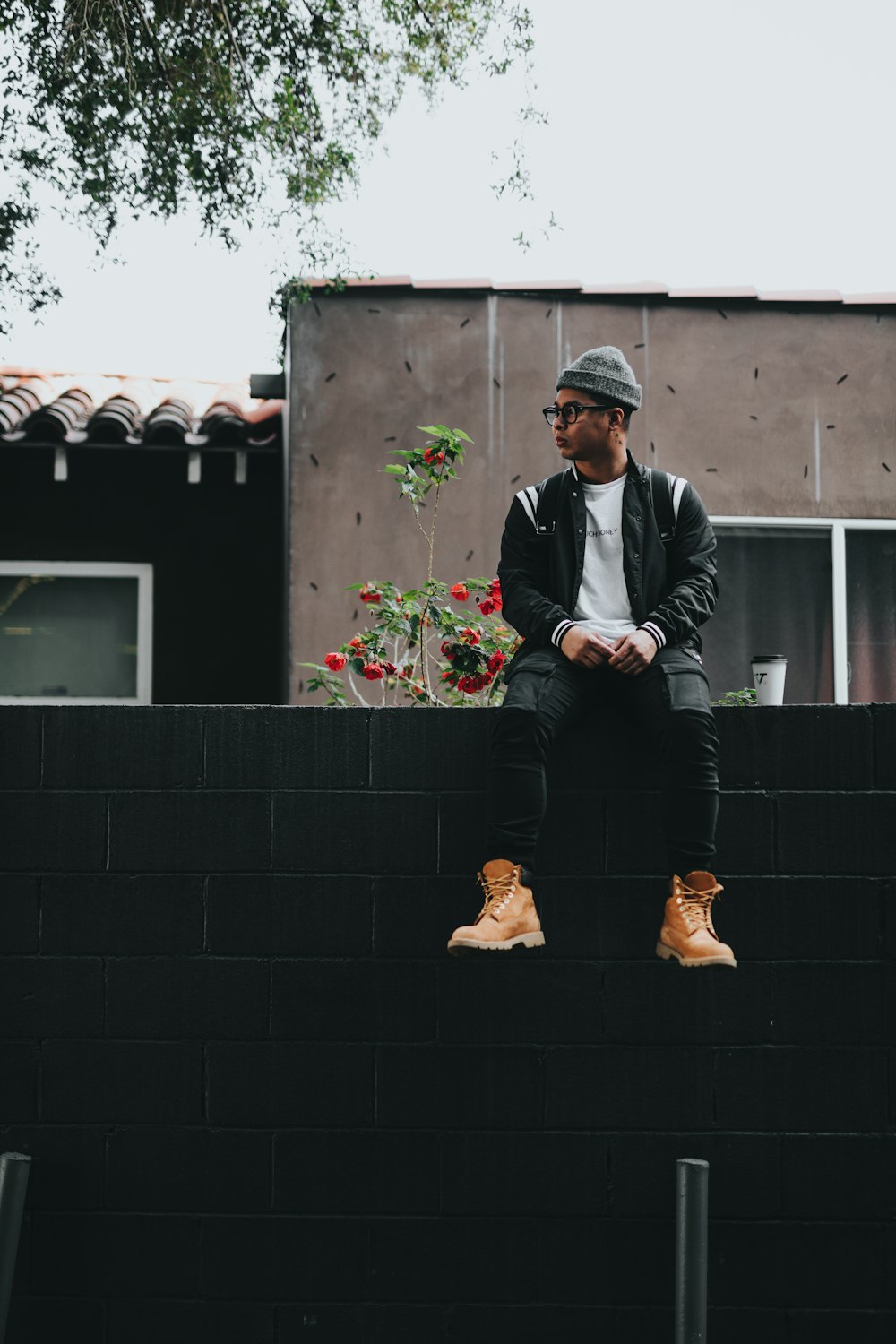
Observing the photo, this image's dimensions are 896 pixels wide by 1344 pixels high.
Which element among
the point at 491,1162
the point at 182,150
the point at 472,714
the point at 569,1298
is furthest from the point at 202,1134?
the point at 182,150

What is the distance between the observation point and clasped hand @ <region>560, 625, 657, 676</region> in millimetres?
3283

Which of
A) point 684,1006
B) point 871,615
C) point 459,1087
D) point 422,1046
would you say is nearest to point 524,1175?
point 459,1087

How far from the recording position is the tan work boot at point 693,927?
3150 millimetres

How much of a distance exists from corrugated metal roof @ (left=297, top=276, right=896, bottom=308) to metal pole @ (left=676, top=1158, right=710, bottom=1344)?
15.2 ft

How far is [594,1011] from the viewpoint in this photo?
3473 mm

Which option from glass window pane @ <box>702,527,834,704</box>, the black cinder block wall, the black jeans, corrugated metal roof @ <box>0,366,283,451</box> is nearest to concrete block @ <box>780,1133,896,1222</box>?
the black cinder block wall

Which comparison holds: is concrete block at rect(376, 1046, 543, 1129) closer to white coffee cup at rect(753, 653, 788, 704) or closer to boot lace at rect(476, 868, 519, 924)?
boot lace at rect(476, 868, 519, 924)

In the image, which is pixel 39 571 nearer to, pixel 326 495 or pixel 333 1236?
pixel 326 495

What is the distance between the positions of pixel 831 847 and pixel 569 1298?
1346 millimetres

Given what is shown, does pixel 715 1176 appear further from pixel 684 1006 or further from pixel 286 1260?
pixel 286 1260

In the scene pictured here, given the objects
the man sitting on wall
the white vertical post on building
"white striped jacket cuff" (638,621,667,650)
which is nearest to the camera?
the man sitting on wall

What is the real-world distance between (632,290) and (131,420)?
269 cm

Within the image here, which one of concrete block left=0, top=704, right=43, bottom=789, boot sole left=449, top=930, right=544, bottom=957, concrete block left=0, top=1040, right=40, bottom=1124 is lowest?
concrete block left=0, top=1040, right=40, bottom=1124

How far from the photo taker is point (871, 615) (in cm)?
674
